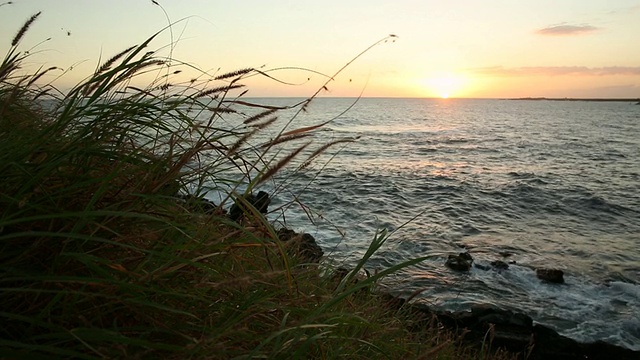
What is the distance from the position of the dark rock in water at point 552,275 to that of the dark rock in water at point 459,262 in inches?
70.4

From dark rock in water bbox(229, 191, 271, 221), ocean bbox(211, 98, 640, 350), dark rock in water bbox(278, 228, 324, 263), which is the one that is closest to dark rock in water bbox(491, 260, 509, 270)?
ocean bbox(211, 98, 640, 350)

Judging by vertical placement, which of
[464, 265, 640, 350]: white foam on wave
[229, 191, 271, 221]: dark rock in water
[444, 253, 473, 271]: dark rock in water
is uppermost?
[229, 191, 271, 221]: dark rock in water

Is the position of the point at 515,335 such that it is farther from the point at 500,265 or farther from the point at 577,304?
the point at 500,265

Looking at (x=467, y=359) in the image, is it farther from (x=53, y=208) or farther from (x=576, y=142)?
(x=576, y=142)

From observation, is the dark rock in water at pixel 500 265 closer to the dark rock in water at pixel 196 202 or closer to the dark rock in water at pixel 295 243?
the dark rock in water at pixel 295 243

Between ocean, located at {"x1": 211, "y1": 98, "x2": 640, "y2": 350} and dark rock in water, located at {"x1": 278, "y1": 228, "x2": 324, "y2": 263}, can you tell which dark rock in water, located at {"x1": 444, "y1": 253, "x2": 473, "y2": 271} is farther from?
dark rock in water, located at {"x1": 278, "y1": 228, "x2": 324, "y2": 263}

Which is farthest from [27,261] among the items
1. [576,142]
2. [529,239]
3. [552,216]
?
[576,142]

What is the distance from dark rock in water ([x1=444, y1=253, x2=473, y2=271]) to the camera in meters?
11.9

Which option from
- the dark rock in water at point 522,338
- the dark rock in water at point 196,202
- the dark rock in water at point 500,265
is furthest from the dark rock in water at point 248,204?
the dark rock in water at point 500,265

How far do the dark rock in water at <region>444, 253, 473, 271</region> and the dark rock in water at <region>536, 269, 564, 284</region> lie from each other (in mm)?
1789

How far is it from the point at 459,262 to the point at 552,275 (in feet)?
7.50

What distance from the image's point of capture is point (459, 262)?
1205 centimetres

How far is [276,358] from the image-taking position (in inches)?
67.8

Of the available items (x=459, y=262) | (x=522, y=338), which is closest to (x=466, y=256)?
(x=459, y=262)
